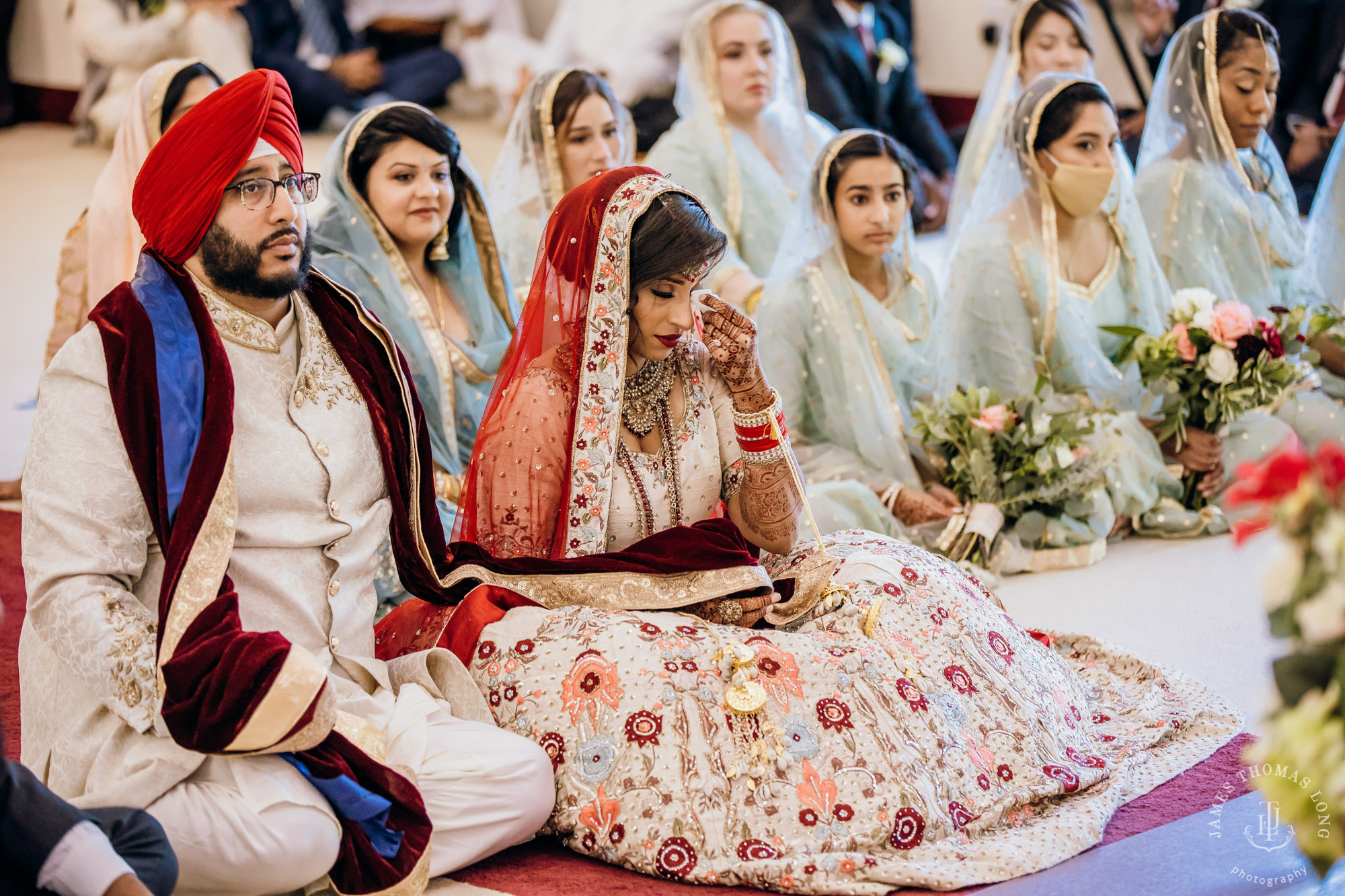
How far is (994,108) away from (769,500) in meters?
4.35

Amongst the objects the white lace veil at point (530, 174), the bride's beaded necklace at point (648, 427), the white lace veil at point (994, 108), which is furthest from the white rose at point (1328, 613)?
the white lace veil at point (994, 108)

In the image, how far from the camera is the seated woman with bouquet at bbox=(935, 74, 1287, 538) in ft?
14.3

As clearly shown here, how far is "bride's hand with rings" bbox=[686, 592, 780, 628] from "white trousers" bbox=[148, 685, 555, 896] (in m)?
0.45

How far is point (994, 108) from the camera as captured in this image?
21.3ft

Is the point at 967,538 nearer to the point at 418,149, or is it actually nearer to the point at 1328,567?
the point at 418,149

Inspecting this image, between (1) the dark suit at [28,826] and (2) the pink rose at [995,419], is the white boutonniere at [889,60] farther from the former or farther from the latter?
(1) the dark suit at [28,826]

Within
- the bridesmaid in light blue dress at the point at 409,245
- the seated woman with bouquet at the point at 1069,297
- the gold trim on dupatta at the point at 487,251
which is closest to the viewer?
the bridesmaid in light blue dress at the point at 409,245

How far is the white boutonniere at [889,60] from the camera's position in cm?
851

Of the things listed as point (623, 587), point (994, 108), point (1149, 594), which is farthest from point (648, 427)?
point (994, 108)

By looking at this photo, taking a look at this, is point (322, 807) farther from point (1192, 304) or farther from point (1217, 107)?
point (1217, 107)

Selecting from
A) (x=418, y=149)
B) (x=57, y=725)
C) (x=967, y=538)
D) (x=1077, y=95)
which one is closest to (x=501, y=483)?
(x=57, y=725)

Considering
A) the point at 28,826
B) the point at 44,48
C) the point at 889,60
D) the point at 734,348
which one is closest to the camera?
the point at 28,826

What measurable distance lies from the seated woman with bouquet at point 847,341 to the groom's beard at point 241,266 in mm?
2075

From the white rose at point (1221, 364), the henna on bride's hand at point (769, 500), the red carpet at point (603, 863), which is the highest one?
the white rose at point (1221, 364)
